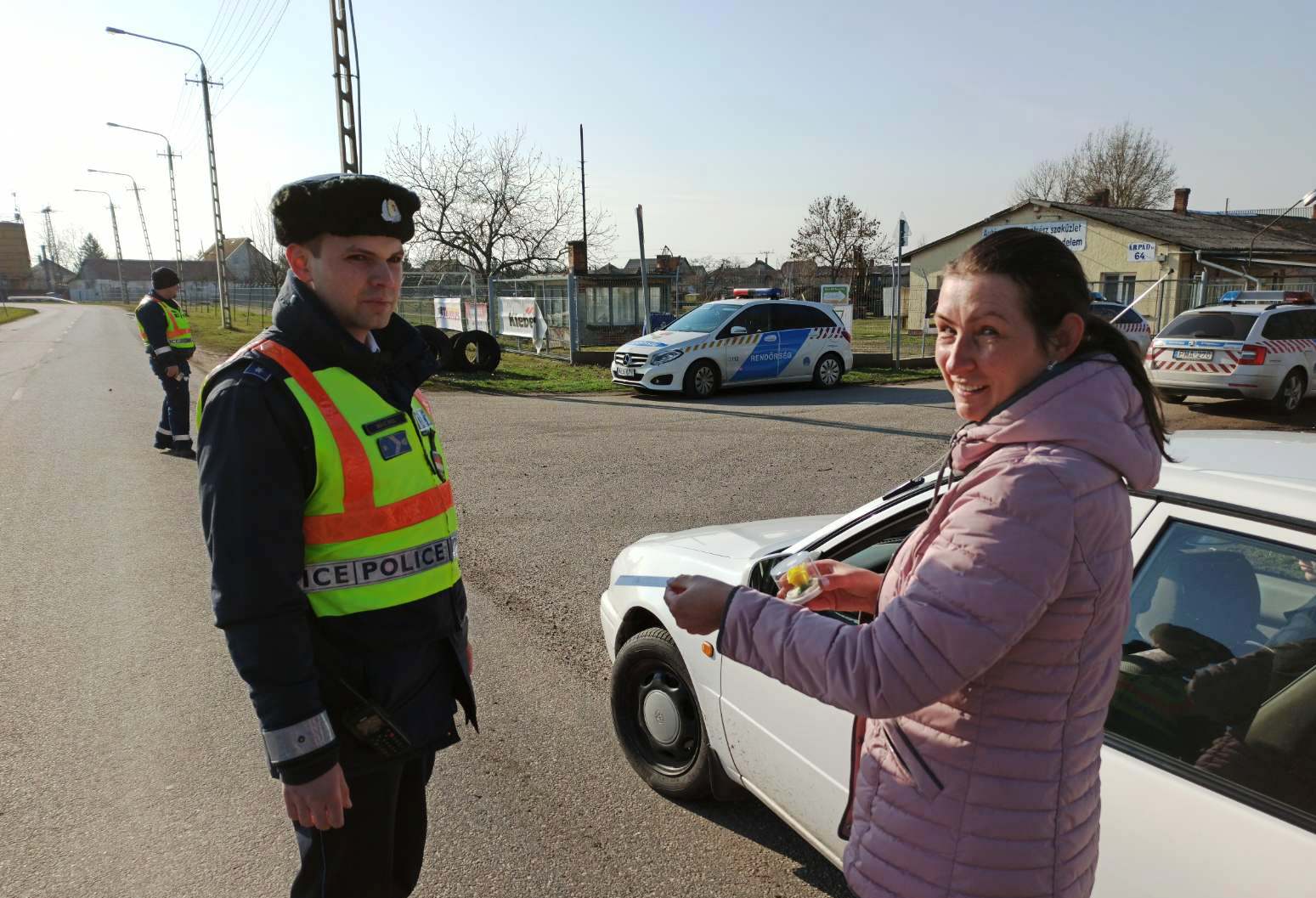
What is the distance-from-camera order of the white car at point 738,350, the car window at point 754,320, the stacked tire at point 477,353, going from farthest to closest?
the stacked tire at point 477,353 → the car window at point 754,320 → the white car at point 738,350

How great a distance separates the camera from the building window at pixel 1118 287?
89.7 ft

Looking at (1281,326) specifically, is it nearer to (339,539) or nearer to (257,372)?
(339,539)

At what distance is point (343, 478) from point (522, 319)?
846 inches

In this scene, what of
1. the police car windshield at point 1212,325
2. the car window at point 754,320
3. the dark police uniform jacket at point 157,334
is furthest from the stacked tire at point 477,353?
the police car windshield at point 1212,325

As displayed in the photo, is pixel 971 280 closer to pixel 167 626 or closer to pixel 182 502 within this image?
pixel 167 626

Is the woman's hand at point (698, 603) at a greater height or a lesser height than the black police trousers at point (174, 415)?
greater

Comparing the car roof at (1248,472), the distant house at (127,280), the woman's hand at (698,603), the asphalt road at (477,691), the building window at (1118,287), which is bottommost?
the asphalt road at (477,691)

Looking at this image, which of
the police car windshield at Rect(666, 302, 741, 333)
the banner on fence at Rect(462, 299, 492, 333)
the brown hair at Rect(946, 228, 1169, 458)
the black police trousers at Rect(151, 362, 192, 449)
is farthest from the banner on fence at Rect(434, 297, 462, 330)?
the brown hair at Rect(946, 228, 1169, 458)

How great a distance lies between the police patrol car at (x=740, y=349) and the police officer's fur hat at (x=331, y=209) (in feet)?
42.2

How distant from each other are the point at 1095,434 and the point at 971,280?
31cm

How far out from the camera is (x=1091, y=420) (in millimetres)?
1228

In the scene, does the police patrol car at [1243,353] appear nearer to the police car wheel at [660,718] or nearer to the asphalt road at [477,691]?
the asphalt road at [477,691]

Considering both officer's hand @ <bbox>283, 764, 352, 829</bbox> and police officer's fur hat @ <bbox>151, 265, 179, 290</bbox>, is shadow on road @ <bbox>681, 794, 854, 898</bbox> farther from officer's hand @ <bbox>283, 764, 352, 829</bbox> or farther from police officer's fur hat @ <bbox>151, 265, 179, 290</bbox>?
Answer: police officer's fur hat @ <bbox>151, 265, 179, 290</bbox>

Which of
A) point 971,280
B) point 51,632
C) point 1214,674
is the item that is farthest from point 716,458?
point 971,280
